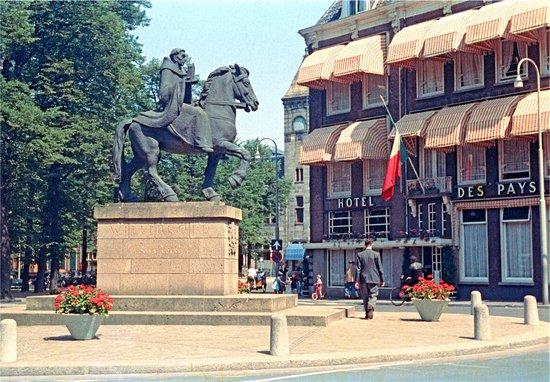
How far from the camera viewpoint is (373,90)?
49406mm

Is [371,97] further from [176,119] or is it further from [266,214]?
[266,214]

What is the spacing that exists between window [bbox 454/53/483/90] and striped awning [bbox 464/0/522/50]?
1.56 m

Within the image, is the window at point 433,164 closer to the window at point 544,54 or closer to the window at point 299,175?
the window at point 544,54

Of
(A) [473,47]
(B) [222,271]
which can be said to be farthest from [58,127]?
(B) [222,271]

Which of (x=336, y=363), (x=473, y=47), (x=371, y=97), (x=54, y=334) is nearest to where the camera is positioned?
(x=336, y=363)

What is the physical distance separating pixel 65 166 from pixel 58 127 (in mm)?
3002

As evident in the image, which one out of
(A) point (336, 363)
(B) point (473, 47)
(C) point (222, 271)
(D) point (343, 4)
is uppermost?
(D) point (343, 4)

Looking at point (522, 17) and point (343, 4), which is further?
point (343, 4)

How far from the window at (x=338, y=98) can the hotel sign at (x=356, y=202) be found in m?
5.37

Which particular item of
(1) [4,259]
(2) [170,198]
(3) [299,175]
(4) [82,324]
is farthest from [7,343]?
(3) [299,175]

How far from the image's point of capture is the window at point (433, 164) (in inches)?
1763

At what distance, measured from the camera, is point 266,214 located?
275 ft

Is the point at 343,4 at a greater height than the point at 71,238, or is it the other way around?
the point at 343,4

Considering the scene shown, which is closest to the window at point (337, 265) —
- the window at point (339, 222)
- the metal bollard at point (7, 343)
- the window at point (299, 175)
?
the window at point (339, 222)
